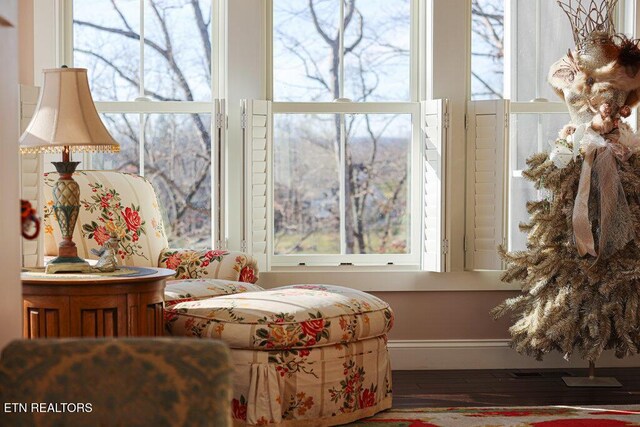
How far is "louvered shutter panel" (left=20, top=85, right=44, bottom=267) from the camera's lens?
3309 mm

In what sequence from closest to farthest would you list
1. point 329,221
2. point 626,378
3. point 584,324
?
point 584,324, point 626,378, point 329,221

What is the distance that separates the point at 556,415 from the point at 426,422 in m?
0.54

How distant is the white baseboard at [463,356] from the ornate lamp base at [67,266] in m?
1.94

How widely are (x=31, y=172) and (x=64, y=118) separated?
538mm

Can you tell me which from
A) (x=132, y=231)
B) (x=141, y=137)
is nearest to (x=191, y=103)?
(x=141, y=137)

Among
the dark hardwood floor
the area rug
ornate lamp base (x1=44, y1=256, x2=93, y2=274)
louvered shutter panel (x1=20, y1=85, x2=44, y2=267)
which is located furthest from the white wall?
the dark hardwood floor

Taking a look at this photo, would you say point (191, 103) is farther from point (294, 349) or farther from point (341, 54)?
point (294, 349)

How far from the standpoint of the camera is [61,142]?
295 cm

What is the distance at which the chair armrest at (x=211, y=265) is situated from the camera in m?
3.82

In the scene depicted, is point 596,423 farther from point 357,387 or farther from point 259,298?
point 259,298

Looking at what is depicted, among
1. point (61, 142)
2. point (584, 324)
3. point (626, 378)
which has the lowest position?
point (626, 378)

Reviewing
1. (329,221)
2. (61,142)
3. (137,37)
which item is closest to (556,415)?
(329,221)

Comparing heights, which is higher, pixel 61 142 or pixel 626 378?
pixel 61 142

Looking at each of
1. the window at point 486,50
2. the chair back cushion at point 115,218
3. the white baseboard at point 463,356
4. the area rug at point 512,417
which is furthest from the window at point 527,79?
the chair back cushion at point 115,218
